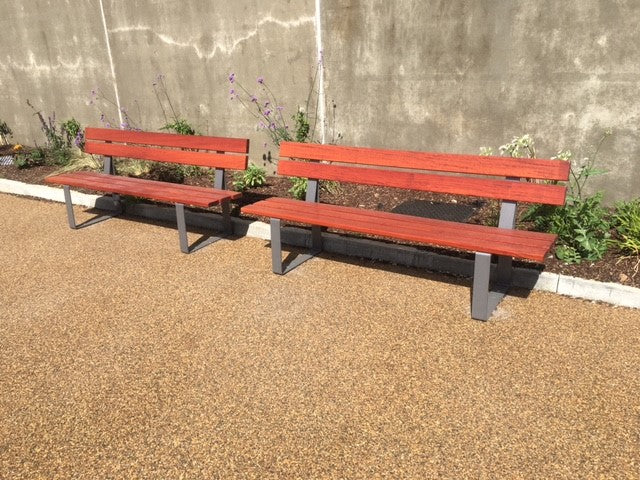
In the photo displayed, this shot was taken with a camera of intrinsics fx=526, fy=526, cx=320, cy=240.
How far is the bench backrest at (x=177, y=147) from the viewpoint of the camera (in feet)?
15.8

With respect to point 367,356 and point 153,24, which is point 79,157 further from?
point 367,356

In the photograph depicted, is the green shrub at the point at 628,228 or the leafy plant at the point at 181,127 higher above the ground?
the leafy plant at the point at 181,127

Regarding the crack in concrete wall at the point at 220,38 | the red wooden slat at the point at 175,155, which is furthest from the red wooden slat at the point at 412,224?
the crack in concrete wall at the point at 220,38

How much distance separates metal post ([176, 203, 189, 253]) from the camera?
4555 mm

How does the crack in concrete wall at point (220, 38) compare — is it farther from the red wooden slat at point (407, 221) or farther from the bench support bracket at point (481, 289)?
the bench support bracket at point (481, 289)

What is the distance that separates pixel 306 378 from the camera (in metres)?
2.86

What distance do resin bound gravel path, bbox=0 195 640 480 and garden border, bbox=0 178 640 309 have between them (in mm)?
107

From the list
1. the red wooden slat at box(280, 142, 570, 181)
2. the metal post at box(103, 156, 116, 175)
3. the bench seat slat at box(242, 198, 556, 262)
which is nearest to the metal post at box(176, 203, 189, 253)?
the bench seat slat at box(242, 198, 556, 262)

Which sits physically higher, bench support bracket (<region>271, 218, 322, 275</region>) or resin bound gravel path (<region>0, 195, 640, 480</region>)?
bench support bracket (<region>271, 218, 322, 275</region>)

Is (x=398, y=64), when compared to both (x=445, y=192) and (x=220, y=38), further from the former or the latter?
(x=220, y=38)

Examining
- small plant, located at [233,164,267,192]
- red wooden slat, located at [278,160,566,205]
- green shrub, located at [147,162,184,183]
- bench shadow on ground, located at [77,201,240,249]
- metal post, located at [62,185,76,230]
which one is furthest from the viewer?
green shrub, located at [147,162,184,183]

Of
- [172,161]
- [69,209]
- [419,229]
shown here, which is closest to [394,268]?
[419,229]

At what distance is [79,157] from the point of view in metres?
8.11

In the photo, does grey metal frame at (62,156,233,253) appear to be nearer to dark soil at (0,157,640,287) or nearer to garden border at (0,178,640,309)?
garden border at (0,178,640,309)
